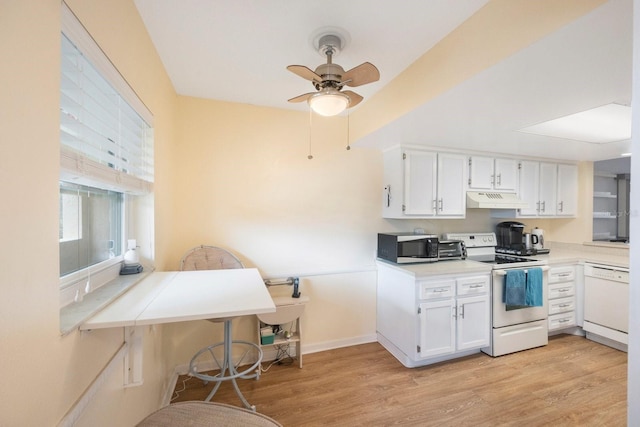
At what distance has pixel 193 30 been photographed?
1.53m

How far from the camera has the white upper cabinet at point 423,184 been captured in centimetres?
274

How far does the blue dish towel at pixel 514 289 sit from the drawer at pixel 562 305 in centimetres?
69

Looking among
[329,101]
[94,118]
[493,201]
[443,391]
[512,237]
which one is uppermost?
[329,101]

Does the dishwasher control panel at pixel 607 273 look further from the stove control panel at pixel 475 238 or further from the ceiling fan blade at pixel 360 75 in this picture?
the ceiling fan blade at pixel 360 75

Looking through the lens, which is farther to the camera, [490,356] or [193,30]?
[490,356]

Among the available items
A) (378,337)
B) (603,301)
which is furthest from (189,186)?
(603,301)

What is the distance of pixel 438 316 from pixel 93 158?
8.97ft

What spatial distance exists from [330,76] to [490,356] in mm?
2973

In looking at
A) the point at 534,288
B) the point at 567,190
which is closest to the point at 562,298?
the point at 534,288

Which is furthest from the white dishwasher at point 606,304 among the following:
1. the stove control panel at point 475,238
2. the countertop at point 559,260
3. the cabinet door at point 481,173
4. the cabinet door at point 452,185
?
the cabinet door at point 452,185

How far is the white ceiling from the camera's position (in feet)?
3.99

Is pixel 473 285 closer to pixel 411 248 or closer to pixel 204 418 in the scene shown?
pixel 411 248

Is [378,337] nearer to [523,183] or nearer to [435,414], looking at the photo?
[435,414]

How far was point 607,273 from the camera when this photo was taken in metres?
2.85
